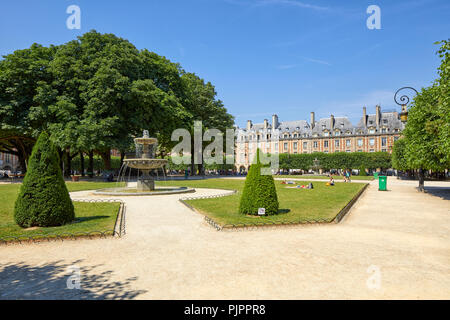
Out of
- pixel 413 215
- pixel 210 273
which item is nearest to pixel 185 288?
pixel 210 273

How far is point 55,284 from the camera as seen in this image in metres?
4.54

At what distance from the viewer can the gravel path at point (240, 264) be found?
167 inches

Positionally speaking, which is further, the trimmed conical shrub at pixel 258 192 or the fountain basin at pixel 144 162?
the fountain basin at pixel 144 162

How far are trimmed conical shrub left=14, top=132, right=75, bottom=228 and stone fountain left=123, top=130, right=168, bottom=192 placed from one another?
8.81 meters

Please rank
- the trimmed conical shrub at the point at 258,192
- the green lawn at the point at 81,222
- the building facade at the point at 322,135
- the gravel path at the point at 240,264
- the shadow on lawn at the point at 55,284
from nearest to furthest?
1. the shadow on lawn at the point at 55,284
2. the gravel path at the point at 240,264
3. the green lawn at the point at 81,222
4. the trimmed conical shrub at the point at 258,192
5. the building facade at the point at 322,135

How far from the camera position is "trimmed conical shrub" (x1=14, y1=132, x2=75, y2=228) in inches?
320

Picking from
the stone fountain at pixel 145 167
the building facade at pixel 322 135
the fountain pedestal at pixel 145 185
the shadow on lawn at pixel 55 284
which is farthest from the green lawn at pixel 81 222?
the building facade at pixel 322 135

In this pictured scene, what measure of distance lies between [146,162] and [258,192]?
9628mm

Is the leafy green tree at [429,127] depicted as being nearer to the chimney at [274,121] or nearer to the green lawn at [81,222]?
the green lawn at [81,222]

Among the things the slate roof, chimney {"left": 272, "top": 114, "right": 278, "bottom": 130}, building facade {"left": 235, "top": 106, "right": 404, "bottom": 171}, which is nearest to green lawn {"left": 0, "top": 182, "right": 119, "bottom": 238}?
building facade {"left": 235, "top": 106, "right": 404, "bottom": 171}

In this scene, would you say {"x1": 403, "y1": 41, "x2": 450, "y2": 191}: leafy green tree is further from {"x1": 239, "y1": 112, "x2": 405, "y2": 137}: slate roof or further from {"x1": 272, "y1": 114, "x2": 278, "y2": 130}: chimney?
{"x1": 272, "y1": 114, "x2": 278, "y2": 130}: chimney

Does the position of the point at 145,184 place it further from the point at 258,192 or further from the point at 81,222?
the point at 258,192

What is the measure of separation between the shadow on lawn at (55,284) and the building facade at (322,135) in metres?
71.4
